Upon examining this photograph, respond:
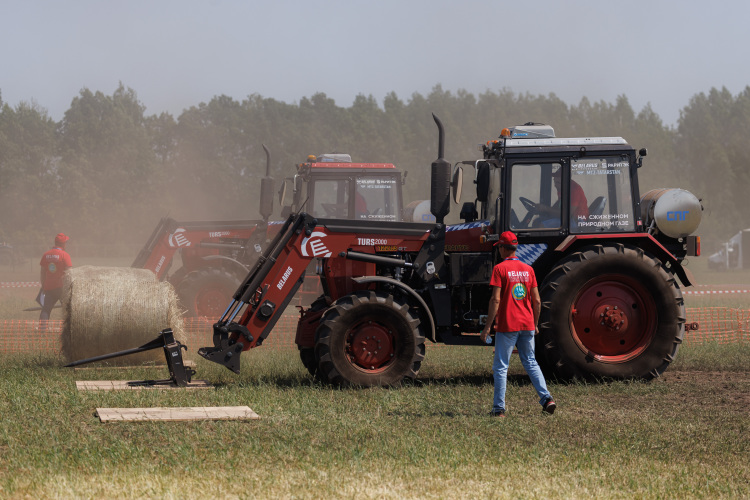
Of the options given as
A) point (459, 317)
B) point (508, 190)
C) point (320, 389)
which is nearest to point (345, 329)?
point (320, 389)

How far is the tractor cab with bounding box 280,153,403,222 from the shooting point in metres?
15.9

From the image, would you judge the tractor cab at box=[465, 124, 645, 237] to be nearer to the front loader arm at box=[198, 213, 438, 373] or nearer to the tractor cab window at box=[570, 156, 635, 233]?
the tractor cab window at box=[570, 156, 635, 233]

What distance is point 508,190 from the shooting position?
33.7 ft

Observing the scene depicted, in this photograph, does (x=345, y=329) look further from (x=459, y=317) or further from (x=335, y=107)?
(x=335, y=107)

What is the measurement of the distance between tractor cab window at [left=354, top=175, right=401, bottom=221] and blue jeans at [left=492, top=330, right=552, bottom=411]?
7.58m

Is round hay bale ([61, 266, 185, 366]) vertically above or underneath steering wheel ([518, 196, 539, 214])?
underneath

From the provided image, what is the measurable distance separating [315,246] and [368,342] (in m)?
1.24

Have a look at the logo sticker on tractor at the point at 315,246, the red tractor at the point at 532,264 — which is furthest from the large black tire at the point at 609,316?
the logo sticker on tractor at the point at 315,246

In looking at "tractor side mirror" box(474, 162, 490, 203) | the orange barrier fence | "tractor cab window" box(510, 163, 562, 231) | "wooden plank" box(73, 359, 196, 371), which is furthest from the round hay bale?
"tractor cab window" box(510, 163, 562, 231)

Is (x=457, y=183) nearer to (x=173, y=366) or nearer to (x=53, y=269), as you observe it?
(x=173, y=366)

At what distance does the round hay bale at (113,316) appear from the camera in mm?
11117

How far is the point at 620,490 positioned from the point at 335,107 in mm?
72954

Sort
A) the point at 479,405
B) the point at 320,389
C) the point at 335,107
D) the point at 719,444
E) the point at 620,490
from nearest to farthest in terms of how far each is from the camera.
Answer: the point at 620,490, the point at 719,444, the point at 479,405, the point at 320,389, the point at 335,107

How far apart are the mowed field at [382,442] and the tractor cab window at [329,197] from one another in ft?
18.5
